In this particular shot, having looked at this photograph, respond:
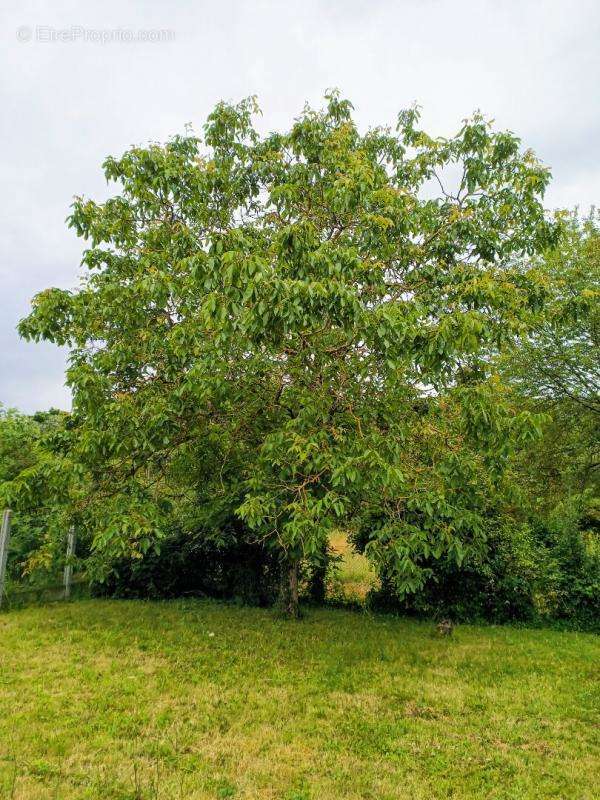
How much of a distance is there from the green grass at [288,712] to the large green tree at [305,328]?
1.34 m

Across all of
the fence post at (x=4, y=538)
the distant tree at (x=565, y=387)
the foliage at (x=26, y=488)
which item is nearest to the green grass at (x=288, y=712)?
the fence post at (x=4, y=538)

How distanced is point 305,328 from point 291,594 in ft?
16.2

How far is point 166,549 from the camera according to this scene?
383 inches

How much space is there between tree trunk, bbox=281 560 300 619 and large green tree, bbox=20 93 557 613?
142 cm

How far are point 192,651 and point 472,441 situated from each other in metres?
4.29

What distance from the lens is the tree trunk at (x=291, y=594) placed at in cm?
829

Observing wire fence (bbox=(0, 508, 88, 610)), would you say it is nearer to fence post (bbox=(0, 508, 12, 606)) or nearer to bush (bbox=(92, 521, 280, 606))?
fence post (bbox=(0, 508, 12, 606))

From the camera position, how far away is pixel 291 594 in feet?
27.4

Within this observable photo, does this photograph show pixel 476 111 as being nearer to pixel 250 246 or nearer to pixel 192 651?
pixel 250 246

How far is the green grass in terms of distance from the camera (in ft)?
11.7

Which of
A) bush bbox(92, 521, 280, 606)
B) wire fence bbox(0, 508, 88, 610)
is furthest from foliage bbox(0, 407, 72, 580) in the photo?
bush bbox(92, 521, 280, 606)

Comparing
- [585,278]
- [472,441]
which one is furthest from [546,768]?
[585,278]

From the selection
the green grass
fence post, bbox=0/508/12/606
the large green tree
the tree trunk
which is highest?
the large green tree

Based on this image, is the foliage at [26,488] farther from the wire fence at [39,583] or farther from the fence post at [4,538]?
the fence post at [4,538]
